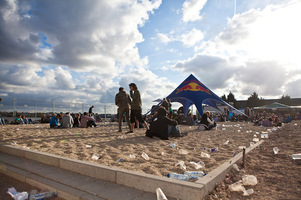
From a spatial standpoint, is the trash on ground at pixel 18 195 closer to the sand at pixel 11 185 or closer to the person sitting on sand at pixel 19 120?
the sand at pixel 11 185

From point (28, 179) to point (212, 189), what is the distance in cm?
259

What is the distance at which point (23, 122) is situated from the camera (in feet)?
45.0

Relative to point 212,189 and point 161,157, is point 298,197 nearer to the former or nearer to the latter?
point 212,189

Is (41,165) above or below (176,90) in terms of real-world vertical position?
below

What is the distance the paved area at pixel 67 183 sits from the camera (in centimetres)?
205

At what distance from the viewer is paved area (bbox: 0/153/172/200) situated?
205cm

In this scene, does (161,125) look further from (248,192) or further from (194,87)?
(194,87)

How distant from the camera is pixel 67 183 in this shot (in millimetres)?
2367

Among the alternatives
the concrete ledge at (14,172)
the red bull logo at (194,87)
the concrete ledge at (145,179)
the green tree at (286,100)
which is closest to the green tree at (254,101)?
the green tree at (286,100)

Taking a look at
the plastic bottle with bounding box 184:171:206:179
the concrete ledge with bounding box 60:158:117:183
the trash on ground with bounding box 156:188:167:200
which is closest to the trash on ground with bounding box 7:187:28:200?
the concrete ledge with bounding box 60:158:117:183

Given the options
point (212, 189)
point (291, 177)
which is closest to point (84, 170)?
point (212, 189)

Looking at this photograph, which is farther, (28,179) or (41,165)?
(41,165)

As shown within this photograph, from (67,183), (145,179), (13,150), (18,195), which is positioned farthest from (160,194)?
(13,150)

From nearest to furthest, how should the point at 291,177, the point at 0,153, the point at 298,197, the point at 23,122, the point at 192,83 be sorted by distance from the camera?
1. the point at 298,197
2. the point at 291,177
3. the point at 0,153
4. the point at 23,122
5. the point at 192,83
